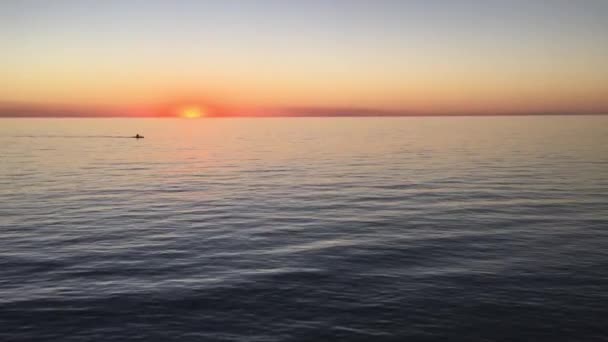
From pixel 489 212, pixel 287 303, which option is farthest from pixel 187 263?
pixel 489 212

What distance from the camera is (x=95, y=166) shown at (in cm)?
8625

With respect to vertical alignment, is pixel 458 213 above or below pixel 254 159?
below

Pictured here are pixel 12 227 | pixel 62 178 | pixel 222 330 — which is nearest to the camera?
pixel 222 330

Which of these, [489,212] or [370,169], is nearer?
[489,212]

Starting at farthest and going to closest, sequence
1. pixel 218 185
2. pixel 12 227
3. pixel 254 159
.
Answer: pixel 254 159
pixel 218 185
pixel 12 227

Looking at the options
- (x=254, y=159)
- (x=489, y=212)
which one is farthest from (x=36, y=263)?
(x=254, y=159)

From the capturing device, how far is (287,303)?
2277cm

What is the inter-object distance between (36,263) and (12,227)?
39.2 feet

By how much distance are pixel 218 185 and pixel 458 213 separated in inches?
1309

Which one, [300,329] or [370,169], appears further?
[370,169]

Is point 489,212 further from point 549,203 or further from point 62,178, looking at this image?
point 62,178

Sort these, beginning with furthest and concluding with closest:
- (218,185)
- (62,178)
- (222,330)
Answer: (62,178) → (218,185) → (222,330)

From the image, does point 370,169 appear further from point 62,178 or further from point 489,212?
point 62,178

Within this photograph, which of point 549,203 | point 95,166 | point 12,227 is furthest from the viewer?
point 95,166
